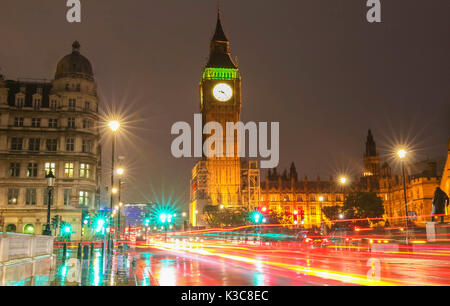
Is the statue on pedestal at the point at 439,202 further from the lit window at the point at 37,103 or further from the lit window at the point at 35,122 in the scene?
the lit window at the point at 37,103

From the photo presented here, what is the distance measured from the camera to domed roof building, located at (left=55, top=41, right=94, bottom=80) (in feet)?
222

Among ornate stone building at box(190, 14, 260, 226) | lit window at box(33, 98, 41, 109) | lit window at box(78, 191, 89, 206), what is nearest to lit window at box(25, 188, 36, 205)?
lit window at box(78, 191, 89, 206)

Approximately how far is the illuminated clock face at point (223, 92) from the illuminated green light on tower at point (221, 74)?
3265 millimetres

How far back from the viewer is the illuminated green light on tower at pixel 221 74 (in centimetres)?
13912

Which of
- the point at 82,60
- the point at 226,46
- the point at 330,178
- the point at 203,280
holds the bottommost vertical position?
the point at 203,280

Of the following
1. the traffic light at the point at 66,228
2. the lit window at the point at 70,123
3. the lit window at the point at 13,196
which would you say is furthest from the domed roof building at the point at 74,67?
the traffic light at the point at 66,228

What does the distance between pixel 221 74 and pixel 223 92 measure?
7.00 m

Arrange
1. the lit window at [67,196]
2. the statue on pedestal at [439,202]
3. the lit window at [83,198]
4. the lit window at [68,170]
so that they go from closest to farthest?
the statue on pedestal at [439,202], the lit window at [67,196], the lit window at [83,198], the lit window at [68,170]

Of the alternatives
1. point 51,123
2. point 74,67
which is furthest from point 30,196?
point 74,67

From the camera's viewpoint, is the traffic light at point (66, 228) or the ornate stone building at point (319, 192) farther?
the ornate stone building at point (319, 192)
